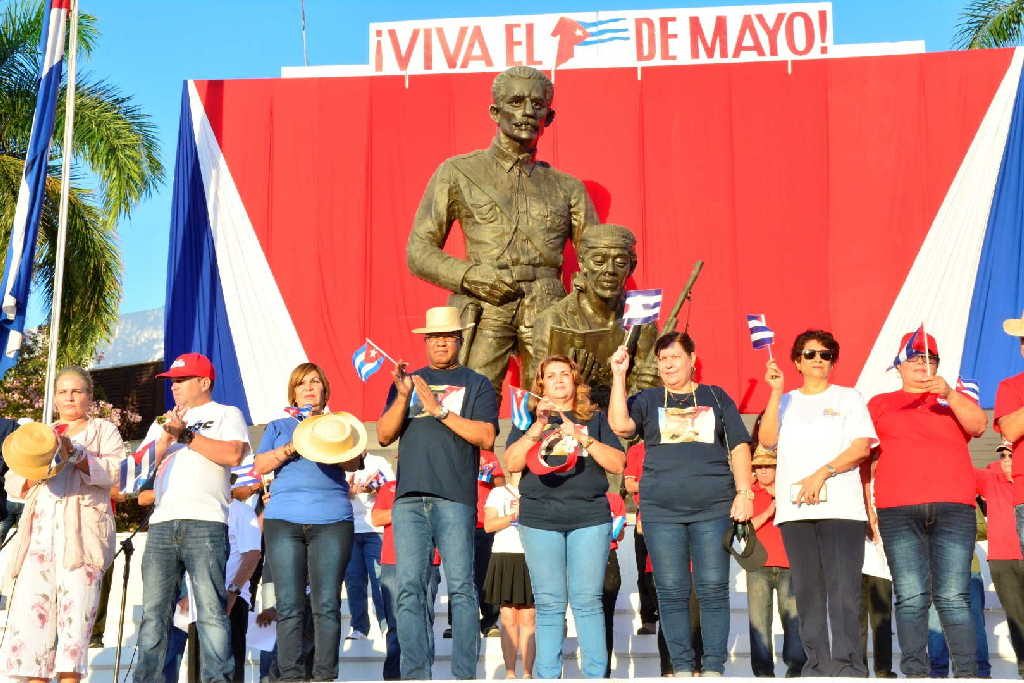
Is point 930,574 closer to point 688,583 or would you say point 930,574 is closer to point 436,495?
point 688,583

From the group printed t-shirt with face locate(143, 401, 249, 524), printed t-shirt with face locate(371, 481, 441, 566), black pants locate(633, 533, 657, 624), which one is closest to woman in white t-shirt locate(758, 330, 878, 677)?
black pants locate(633, 533, 657, 624)

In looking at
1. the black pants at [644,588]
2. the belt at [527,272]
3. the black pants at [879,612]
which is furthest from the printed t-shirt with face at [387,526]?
the belt at [527,272]

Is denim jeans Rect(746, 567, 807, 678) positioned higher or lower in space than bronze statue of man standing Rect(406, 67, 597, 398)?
lower

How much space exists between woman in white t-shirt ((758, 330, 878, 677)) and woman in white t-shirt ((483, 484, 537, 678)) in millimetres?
1301

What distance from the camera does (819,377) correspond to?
525cm

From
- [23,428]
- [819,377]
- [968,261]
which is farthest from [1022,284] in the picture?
[23,428]

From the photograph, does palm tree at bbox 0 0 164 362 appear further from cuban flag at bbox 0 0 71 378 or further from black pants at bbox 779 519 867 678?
black pants at bbox 779 519 867 678

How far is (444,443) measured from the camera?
5.22 metres

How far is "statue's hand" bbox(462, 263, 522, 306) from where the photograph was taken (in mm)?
8008

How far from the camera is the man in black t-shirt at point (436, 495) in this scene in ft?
16.4

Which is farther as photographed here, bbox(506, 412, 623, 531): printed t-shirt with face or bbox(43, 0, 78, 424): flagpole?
bbox(43, 0, 78, 424): flagpole

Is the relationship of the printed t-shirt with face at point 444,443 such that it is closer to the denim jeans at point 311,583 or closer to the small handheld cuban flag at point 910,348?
the denim jeans at point 311,583

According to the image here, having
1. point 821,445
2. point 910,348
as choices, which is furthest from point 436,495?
point 910,348

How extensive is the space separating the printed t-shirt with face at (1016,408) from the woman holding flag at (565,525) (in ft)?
4.77
